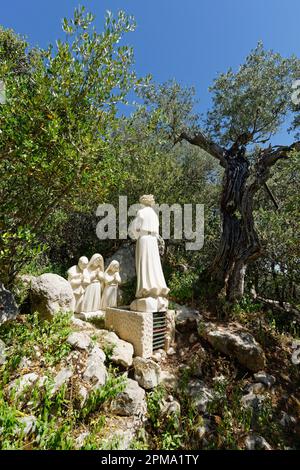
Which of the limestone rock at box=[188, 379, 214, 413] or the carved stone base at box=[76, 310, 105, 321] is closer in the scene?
the limestone rock at box=[188, 379, 214, 413]

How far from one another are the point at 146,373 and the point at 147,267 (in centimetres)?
197

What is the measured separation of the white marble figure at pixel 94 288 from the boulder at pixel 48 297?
992 mm

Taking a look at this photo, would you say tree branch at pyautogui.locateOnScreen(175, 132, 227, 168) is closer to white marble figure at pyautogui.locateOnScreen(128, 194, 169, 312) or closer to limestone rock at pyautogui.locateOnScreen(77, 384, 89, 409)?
white marble figure at pyautogui.locateOnScreen(128, 194, 169, 312)

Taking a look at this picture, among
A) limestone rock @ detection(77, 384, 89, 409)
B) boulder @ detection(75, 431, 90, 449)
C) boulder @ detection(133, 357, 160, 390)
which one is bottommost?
boulder @ detection(75, 431, 90, 449)

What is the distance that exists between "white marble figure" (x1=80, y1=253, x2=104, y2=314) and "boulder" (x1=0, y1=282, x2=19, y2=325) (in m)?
2.02

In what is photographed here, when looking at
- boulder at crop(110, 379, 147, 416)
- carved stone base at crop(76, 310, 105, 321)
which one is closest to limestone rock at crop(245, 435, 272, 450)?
boulder at crop(110, 379, 147, 416)

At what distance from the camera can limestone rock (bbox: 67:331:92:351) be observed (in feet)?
13.8

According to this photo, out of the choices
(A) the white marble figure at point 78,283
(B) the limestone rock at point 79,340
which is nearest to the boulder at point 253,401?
(B) the limestone rock at point 79,340

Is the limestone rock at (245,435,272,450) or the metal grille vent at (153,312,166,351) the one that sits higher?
the metal grille vent at (153,312,166,351)

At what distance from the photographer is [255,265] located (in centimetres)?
953

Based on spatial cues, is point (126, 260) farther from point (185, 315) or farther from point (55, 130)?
point (55, 130)

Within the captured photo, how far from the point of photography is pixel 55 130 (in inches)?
150

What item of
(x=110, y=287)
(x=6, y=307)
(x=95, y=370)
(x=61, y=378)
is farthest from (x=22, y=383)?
(x=110, y=287)
